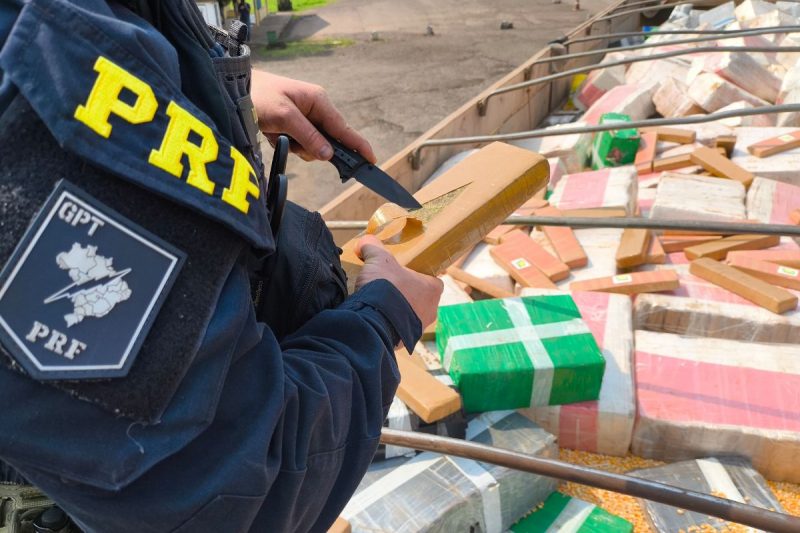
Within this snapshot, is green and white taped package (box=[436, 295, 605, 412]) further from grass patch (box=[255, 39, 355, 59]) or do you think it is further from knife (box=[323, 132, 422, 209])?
grass patch (box=[255, 39, 355, 59])

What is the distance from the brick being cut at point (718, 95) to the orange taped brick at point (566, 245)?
2.35 m

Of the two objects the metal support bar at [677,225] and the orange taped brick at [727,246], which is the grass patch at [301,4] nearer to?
the orange taped brick at [727,246]

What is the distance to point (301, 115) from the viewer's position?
1216 millimetres

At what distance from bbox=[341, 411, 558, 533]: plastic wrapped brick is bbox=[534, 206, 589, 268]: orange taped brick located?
124 centimetres

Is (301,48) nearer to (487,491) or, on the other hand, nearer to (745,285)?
(745,285)

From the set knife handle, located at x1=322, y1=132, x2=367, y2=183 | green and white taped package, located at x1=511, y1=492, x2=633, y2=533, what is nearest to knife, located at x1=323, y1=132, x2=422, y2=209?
knife handle, located at x1=322, y1=132, x2=367, y2=183

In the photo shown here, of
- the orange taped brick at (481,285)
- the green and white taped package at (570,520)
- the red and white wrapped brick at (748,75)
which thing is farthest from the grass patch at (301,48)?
the green and white taped package at (570,520)

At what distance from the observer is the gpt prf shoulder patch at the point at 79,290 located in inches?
21.9

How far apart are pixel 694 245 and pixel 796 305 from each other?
25.5 inches

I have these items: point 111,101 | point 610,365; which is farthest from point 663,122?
point 111,101

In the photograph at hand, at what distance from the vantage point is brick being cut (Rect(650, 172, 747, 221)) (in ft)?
10.9

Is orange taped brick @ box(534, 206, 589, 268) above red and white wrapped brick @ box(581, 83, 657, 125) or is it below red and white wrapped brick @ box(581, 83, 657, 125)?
below

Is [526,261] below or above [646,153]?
below

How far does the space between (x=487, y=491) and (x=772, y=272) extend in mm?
1821
